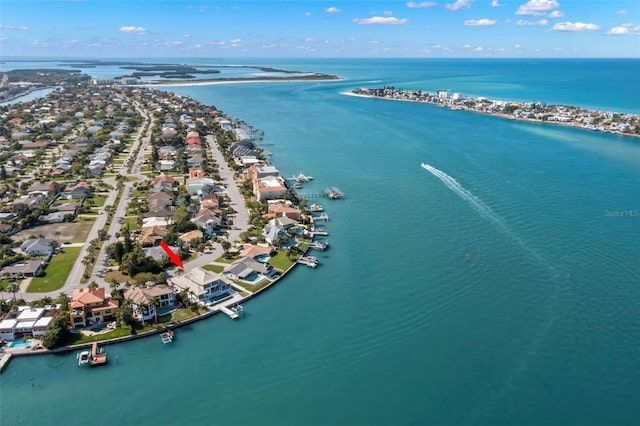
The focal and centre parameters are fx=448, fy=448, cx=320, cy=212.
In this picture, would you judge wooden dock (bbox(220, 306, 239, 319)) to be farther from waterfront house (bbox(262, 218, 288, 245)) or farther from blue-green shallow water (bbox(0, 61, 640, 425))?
waterfront house (bbox(262, 218, 288, 245))

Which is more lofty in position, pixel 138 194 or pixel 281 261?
pixel 138 194

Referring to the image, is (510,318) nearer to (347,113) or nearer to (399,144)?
(399,144)

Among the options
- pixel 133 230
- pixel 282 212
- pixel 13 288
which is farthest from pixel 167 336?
pixel 282 212

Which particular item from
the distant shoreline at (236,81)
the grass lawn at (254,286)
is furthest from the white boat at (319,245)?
the distant shoreline at (236,81)

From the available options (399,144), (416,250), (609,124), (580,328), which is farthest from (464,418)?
(609,124)

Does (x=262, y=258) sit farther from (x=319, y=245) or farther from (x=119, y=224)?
(x=119, y=224)

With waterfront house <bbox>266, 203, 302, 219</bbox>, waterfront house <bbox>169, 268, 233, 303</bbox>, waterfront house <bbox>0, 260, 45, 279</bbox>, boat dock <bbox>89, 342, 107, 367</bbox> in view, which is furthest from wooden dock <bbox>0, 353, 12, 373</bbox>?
waterfront house <bbox>266, 203, 302, 219</bbox>

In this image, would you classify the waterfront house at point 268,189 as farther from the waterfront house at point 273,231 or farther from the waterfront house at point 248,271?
the waterfront house at point 248,271
